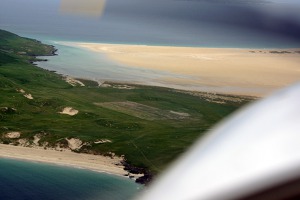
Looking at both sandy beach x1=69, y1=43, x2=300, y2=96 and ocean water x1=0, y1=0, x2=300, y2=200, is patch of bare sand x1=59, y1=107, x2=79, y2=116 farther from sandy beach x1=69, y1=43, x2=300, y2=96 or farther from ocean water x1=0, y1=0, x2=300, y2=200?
sandy beach x1=69, y1=43, x2=300, y2=96

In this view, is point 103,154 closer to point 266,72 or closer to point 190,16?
point 266,72

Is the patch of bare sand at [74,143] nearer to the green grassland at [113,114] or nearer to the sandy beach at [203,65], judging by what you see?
the green grassland at [113,114]

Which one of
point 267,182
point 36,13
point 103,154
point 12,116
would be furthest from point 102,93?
point 36,13

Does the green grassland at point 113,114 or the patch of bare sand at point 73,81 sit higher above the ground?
the patch of bare sand at point 73,81

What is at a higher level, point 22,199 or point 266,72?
point 266,72

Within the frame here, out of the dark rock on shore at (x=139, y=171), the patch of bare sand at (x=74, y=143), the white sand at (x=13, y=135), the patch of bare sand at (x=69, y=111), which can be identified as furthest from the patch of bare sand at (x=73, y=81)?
the dark rock on shore at (x=139, y=171)

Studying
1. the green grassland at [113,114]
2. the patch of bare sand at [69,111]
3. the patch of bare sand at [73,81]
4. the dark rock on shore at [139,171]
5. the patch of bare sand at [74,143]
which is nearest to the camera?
the dark rock on shore at [139,171]

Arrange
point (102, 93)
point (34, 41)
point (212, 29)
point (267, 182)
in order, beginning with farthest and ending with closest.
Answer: point (34, 41) → point (102, 93) → point (212, 29) → point (267, 182)

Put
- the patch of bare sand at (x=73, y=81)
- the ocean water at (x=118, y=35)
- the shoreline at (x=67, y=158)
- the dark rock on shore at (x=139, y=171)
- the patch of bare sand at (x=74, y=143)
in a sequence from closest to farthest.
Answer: the ocean water at (x=118, y=35)
the dark rock on shore at (x=139, y=171)
the shoreline at (x=67, y=158)
the patch of bare sand at (x=74, y=143)
the patch of bare sand at (x=73, y=81)

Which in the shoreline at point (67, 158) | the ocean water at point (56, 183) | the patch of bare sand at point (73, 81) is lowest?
the ocean water at point (56, 183)
